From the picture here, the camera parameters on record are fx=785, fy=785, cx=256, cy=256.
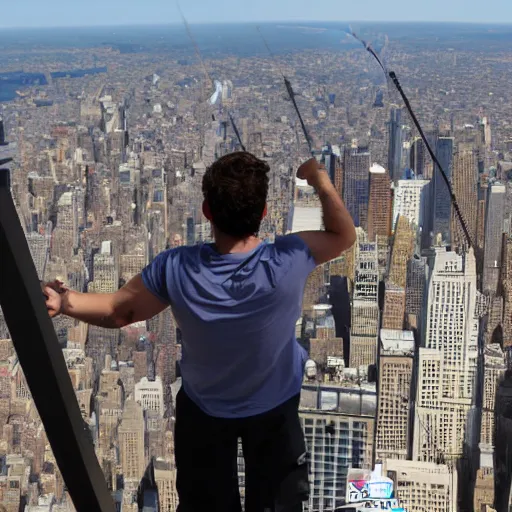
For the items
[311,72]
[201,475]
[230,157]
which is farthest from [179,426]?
[311,72]

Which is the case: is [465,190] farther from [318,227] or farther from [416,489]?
[318,227]

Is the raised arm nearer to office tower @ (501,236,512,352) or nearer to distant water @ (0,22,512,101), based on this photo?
distant water @ (0,22,512,101)

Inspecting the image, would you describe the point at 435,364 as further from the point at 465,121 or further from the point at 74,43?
the point at 74,43

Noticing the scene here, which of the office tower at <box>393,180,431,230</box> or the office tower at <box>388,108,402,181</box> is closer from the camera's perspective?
the office tower at <box>388,108,402,181</box>

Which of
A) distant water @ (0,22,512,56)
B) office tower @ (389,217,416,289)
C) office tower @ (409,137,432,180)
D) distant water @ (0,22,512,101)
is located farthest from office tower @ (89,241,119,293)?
office tower @ (389,217,416,289)

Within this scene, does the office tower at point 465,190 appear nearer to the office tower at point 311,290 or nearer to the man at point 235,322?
the office tower at point 311,290

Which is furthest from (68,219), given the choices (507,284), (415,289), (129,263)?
(507,284)
